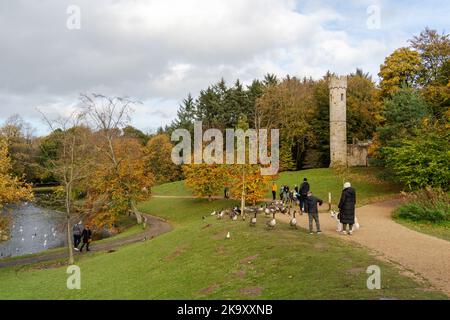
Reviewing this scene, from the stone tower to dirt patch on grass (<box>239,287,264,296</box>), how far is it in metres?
46.8

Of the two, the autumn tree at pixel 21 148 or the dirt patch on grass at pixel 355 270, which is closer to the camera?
the dirt patch on grass at pixel 355 270

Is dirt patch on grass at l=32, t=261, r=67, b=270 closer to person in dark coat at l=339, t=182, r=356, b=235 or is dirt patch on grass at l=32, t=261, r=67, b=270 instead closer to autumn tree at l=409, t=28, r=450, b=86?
person in dark coat at l=339, t=182, r=356, b=235

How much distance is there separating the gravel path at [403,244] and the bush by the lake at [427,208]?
1.15 metres

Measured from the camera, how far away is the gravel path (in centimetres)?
1269

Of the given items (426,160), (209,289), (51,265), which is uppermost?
(426,160)

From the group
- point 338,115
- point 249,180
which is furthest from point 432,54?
point 249,180

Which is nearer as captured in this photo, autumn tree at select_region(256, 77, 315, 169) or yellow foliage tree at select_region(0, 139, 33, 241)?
yellow foliage tree at select_region(0, 139, 33, 241)

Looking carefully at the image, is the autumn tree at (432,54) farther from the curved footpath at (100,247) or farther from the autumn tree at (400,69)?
the curved footpath at (100,247)

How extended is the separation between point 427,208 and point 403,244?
7.98m

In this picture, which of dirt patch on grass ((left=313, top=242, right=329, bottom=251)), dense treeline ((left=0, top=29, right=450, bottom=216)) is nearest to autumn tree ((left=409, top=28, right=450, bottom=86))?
dense treeline ((left=0, top=29, right=450, bottom=216))

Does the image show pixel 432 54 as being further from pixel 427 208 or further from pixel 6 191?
pixel 6 191

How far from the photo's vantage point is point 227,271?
51.2ft

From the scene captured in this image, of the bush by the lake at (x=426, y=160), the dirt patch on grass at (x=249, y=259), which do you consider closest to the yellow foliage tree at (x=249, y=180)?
the bush by the lake at (x=426, y=160)

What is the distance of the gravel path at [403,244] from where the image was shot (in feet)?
41.6
